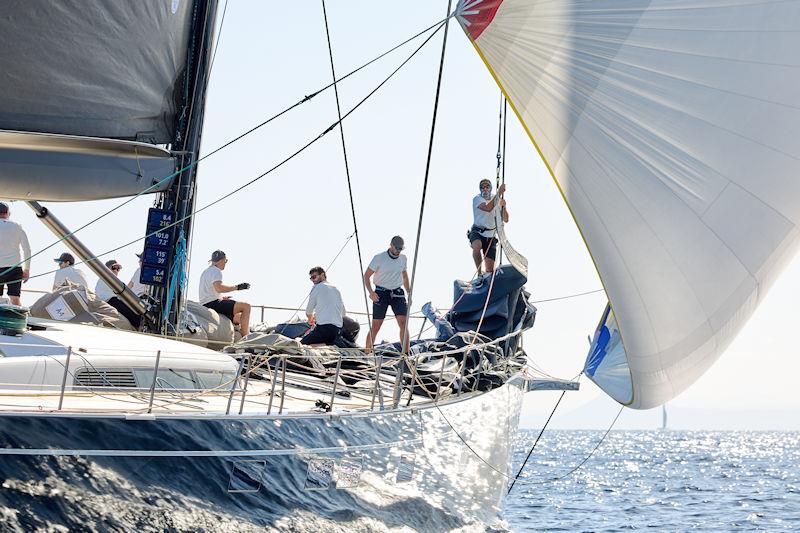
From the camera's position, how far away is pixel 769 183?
860 cm

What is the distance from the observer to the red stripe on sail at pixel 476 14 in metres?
7.92

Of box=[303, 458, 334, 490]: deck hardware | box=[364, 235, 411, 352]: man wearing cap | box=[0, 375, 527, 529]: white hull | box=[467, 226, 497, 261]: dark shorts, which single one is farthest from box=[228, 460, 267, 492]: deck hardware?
box=[467, 226, 497, 261]: dark shorts

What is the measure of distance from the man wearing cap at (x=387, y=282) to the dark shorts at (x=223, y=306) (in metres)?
1.54

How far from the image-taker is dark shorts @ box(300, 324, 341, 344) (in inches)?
424

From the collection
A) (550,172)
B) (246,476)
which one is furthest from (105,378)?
(550,172)

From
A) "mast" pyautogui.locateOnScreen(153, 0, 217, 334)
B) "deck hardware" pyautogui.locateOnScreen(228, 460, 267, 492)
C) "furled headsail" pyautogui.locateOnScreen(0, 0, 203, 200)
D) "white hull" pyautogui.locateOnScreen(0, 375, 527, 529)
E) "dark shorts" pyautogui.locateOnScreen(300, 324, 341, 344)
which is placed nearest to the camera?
"white hull" pyautogui.locateOnScreen(0, 375, 527, 529)

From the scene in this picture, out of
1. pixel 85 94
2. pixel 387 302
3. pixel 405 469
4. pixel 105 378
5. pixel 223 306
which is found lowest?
pixel 405 469

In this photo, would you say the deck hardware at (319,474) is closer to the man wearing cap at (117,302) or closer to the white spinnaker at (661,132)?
the white spinnaker at (661,132)

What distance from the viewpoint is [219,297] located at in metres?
11.9

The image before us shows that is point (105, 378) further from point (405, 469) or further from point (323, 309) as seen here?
point (323, 309)

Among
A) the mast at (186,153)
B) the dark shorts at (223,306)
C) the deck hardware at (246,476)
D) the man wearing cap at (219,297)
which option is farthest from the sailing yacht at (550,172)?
the dark shorts at (223,306)

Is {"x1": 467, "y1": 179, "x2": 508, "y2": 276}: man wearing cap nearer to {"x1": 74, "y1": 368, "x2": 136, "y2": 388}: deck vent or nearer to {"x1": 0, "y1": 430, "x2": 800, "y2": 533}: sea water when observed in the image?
{"x1": 0, "y1": 430, "x2": 800, "y2": 533}: sea water

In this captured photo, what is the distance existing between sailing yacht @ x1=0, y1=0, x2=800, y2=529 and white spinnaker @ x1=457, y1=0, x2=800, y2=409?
1 centimetres

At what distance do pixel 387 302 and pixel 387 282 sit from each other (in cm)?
25
